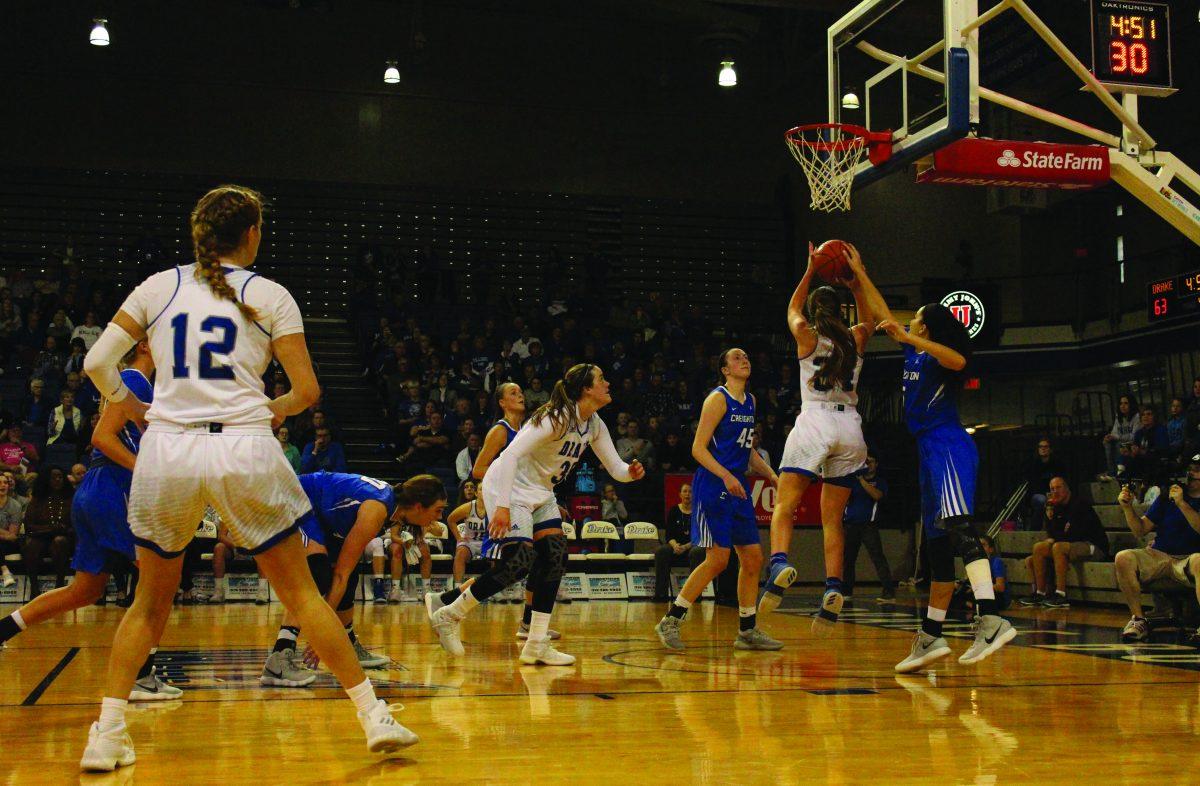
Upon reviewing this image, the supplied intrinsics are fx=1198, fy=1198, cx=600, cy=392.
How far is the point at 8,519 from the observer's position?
13219mm

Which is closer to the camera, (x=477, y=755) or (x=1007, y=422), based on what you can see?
(x=477, y=755)

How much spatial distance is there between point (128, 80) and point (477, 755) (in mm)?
21949

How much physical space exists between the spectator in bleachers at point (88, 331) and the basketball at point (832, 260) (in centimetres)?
1351

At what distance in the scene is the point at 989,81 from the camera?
17562 mm

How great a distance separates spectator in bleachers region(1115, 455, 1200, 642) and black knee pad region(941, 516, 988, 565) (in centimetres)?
338

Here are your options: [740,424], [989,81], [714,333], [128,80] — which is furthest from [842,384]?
[128,80]

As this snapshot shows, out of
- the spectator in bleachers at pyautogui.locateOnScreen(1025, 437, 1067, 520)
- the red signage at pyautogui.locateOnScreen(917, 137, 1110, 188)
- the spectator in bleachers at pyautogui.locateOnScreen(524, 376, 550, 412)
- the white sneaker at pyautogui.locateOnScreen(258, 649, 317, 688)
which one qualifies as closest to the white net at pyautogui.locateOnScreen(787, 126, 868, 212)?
the red signage at pyautogui.locateOnScreen(917, 137, 1110, 188)

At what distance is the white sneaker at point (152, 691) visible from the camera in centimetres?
561

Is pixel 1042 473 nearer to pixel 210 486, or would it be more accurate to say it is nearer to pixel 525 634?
pixel 525 634

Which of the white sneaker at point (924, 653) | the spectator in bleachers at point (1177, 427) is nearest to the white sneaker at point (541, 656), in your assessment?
the white sneaker at point (924, 653)

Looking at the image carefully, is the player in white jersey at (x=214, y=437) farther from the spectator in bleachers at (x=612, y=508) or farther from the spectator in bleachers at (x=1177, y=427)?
the spectator in bleachers at (x=1177, y=427)

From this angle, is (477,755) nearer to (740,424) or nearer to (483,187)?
(740,424)

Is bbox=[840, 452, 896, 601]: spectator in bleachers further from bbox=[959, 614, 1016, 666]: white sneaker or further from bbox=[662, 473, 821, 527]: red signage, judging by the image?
bbox=[959, 614, 1016, 666]: white sneaker

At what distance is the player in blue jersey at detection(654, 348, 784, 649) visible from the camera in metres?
7.70
